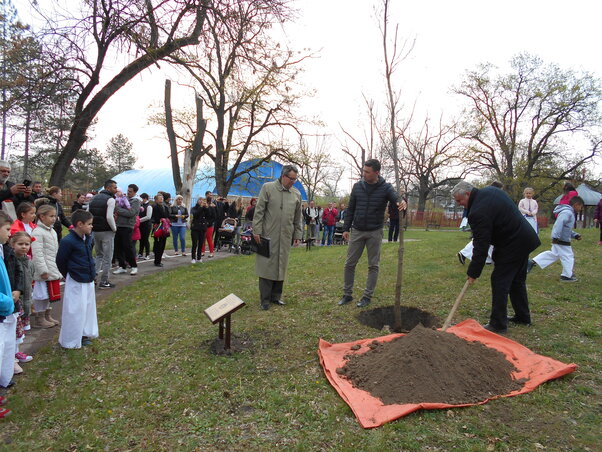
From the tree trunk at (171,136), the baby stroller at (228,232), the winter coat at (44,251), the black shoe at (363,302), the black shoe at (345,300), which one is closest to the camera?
the winter coat at (44,251)

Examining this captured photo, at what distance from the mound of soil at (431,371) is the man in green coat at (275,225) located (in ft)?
6.93

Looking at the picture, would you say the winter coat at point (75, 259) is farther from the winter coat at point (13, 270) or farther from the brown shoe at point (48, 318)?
the brown shoe at point (48, 318)

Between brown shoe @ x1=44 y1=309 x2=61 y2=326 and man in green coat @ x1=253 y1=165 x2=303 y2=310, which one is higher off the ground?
man in green coat @ x1=253 y1=165 x2=303 y2=310

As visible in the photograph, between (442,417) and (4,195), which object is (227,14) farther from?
(442,417)

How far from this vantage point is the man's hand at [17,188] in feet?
18.9

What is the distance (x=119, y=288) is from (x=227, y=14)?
559cm

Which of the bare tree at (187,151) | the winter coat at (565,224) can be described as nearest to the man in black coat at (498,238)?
the winter coat at (565,224)

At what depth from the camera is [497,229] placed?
174 inches

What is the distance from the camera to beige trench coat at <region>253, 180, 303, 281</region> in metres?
5.42

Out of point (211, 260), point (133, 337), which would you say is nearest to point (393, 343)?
point (133, 337)

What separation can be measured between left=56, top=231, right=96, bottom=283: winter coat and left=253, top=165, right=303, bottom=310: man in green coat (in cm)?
219

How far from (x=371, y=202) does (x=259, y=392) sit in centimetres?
320

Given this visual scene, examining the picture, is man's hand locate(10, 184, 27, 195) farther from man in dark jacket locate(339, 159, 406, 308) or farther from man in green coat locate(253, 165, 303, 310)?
man in dark jacket locate(339, 159, 406, 308)

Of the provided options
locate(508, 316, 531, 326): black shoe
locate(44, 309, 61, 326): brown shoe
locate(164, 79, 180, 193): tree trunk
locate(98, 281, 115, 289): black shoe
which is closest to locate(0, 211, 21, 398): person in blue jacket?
locate(44, 309, 61, 326): brown shoe
